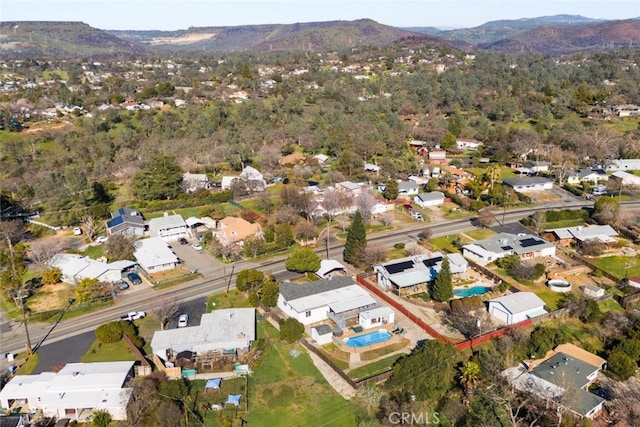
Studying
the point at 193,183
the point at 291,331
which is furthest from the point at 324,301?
the point at 193,183

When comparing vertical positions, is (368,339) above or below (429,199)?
above

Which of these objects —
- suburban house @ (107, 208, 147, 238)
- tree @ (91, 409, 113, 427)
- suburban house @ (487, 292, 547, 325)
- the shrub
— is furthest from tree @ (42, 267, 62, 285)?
suburban house @ (487, 292, 547, 325)

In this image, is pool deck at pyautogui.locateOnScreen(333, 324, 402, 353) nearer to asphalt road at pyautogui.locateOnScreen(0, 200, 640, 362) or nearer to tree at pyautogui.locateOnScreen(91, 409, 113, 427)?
asphalt road at pyautogui.locateOnScreen(0, 200, 640, 362)

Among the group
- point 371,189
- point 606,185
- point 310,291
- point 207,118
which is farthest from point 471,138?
point 310,291

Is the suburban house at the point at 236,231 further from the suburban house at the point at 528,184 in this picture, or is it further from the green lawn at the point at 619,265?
the suburban house at the point at 528,184

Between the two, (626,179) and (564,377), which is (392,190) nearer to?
(626,179)

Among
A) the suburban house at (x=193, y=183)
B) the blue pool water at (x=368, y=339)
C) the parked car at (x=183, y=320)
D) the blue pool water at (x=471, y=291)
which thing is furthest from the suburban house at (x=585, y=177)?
the parked car at (x=183, y=320)
